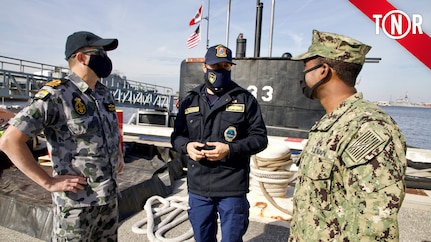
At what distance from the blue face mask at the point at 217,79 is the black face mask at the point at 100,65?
0.82 m

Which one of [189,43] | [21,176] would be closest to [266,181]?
[21,176]

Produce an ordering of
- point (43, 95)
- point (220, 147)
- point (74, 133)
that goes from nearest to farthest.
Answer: point (43, 95)
point (74, 133)
point (220, 147)

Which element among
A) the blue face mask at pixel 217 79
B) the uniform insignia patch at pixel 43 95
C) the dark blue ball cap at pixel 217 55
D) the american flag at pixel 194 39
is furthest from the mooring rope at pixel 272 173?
the american flag at pixel 194 39

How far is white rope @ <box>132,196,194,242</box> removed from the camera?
296cm

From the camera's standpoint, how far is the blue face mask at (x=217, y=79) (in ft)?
7.82

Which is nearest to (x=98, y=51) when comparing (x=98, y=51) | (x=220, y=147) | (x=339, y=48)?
(x=98, y=51)

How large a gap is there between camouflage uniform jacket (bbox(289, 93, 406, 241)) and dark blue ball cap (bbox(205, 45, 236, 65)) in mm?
1139

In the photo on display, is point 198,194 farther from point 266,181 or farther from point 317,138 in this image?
point 266,181

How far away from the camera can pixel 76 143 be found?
1.90 metres

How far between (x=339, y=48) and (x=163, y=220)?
9.37ft

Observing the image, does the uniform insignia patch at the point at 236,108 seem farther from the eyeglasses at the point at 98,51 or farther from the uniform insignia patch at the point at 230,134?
the eyeglasses at the point at 98,51

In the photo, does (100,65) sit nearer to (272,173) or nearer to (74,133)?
(74,133)

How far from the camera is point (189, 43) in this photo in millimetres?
11953

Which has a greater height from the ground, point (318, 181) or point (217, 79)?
point (217, 79)
